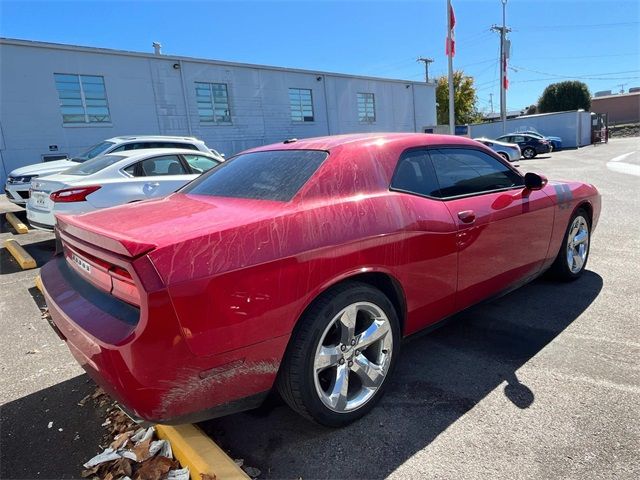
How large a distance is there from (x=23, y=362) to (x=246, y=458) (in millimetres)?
2146

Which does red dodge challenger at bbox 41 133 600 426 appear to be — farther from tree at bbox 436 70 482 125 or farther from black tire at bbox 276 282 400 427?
tree at bbox 436 70 482 125

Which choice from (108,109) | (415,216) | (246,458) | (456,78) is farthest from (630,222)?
(456,78)

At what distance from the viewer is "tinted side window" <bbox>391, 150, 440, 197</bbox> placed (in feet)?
9.04

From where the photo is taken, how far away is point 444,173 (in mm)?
3049

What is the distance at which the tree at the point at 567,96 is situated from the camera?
4746cm

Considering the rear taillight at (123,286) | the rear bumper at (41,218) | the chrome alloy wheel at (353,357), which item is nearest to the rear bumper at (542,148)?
the rear bumper at (41,218)

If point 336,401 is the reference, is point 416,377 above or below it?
below

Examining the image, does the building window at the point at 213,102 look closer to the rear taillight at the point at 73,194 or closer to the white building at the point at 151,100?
the white building at the point at 151,100

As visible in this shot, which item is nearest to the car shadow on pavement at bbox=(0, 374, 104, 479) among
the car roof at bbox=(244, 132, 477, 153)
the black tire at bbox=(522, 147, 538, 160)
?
the car roof at bbox=(244, 132, 477, 153)

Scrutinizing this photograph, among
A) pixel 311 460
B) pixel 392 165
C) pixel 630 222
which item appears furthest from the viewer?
pixel 630 222

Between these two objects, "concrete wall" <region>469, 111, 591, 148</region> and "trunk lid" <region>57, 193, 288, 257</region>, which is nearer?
"trunk lid" <region>57, 193, 288, 257</region>

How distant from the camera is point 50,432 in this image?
2.51m

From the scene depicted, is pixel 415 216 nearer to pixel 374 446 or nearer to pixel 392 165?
pixel 392 165

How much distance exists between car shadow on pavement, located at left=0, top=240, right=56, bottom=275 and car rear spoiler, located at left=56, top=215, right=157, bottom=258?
13.7ft
